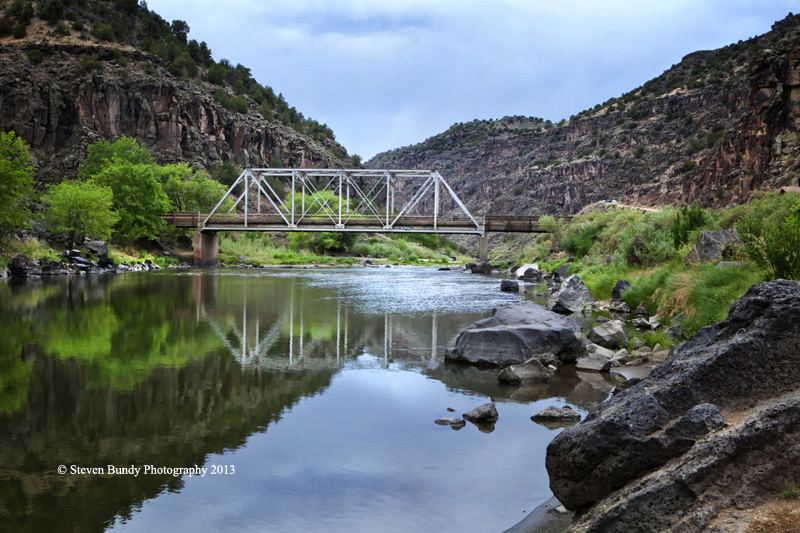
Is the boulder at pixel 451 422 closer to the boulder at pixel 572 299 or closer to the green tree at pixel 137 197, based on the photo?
the boulder at pixel 572 299

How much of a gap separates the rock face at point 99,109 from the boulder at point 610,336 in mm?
88046

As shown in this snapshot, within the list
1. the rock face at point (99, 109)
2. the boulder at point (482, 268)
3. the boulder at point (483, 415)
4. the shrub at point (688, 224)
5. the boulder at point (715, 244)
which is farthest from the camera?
the rock face at point (99, 109)

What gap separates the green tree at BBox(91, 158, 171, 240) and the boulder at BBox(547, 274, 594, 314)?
44.7 m

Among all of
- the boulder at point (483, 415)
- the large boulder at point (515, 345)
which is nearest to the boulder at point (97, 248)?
the large boulder at point (515, 345)

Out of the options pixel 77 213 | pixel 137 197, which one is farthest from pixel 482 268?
pixel 77 213

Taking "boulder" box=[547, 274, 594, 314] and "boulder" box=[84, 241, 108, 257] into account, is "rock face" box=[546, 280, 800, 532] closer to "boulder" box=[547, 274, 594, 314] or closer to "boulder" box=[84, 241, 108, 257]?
"boulder" box=[547, 274, 594, 314]

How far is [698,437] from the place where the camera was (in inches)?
162

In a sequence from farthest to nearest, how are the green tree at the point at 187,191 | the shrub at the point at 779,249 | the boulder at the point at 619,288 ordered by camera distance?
1. the green tree at the point at 187,191
2. the boulder at the point at 619,288
3. the shrub at the point at 779,249

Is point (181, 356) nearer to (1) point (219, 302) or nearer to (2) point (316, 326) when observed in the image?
(2) point (316, 326)

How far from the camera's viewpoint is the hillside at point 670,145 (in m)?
41.9

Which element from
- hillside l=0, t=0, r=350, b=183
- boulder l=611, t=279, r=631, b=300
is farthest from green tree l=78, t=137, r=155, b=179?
boulder l=611, t=279, r=631, b=300

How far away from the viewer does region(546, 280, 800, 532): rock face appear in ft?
12.1

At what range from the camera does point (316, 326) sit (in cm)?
1703

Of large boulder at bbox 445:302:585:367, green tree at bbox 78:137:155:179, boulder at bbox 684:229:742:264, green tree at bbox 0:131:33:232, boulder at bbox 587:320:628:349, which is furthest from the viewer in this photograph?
green tree at bbox 78:137:155:179
